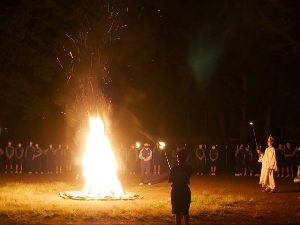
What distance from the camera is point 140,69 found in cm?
3744

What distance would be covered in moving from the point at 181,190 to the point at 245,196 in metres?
8.25

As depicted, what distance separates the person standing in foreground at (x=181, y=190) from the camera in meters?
12.5

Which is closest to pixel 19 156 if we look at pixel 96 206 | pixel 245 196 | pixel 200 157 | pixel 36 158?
pixel 36 158

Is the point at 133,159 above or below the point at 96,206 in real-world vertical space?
above

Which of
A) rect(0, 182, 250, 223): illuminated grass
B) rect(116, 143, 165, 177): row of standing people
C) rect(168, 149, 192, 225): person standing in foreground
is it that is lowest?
rect(0, 182, 250, 223): illuminated grass

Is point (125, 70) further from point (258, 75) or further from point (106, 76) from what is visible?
point (258, 75)

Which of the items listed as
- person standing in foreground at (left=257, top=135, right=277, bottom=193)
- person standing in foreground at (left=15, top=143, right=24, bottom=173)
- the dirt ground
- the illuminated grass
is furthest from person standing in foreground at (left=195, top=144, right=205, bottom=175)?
person standing in foreground at (left=15, top=143, right=24, bottom=173)

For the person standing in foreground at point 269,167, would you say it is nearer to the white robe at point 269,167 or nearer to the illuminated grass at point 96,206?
the white robe at point 269,167

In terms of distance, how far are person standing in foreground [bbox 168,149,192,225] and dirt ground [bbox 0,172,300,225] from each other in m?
1.93

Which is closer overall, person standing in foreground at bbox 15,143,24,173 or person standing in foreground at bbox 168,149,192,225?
person standing in foreground at bbox 168,149,192,225

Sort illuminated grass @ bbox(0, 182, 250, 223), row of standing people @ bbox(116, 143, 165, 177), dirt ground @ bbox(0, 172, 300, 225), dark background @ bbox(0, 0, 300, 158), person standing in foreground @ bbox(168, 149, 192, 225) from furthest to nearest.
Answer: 1. dark background @ bbox(0, 0, 300, 158)
2. row of standing people @ bbox(116, 143, 165, 177)
3. illuminated grass @ bbox(0, 182, 250, 223)
4. dirt ground @ bbox(0, 172, 300, 225)
5. person standing in foreground @ bbox(168, 149, 192, 225)

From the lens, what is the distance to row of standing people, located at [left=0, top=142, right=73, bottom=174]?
102ft

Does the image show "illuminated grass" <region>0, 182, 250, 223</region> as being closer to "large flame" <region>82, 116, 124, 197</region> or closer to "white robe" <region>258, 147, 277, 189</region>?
"large flame" <region>82, 116, 124, 197</region>

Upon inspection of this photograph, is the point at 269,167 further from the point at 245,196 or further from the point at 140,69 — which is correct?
the point at 140,69
